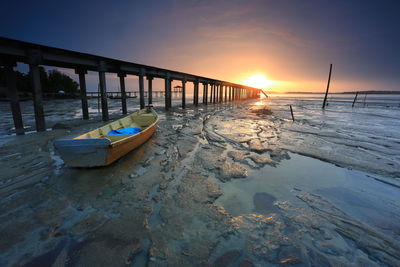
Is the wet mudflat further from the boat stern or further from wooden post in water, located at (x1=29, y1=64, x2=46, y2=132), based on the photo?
wooden post in water, located at (x1=29, y1=64, x2=46, y2=132)

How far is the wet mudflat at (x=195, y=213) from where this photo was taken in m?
2.27

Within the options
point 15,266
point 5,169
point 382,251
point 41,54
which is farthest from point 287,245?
point 41,54

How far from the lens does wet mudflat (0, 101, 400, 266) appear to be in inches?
89.2

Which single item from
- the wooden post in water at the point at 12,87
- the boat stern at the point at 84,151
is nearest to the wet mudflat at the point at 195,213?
the boat stern at the point at 84,151

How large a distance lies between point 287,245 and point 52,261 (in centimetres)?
317

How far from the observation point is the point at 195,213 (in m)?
3.05

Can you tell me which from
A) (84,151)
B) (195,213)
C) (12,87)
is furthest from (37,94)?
(195,213)

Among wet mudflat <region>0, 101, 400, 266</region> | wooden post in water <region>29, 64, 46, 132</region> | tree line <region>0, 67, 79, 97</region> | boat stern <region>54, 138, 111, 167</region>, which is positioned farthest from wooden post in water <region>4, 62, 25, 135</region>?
tree line <region>0, 67, 79, 97</region>

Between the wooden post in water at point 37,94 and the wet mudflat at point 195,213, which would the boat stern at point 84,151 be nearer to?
the wet mudflat at point 195,213

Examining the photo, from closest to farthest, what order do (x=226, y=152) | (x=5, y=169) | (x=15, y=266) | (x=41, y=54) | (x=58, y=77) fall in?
(x=15, y=266) → (x=5, y=169) → (x=226, y=152) → (x=41, y=54) → (x=58, y=77)

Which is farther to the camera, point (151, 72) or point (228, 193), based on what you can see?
point (151, 72)

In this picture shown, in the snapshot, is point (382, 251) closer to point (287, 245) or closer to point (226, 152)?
point (287, 245)

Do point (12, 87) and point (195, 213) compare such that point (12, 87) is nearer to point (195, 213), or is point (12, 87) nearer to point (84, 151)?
point (84, 151)

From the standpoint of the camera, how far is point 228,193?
12.1 ft
